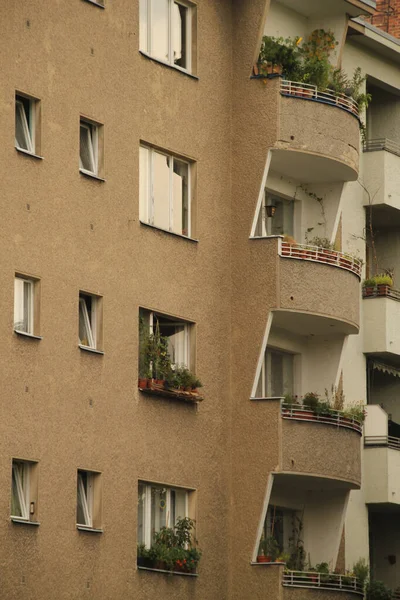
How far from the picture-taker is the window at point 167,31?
42.4 meters

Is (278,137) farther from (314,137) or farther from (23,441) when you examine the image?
(23,441)

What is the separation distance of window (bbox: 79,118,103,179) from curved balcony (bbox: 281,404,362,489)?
23.0 ft

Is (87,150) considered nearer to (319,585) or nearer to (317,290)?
(317,290)

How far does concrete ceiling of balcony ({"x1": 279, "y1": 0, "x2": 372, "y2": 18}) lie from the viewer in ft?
152

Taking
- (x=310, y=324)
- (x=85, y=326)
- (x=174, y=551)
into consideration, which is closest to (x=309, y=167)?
(x=310, y=324)

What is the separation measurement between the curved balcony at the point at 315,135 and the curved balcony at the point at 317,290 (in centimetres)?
206

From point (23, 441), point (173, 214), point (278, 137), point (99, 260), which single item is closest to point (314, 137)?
point (278, 137)

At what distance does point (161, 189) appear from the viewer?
4241cm

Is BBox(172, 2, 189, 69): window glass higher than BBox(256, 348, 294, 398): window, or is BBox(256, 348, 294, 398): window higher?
BBox(172, 2, 189, 69): window glass

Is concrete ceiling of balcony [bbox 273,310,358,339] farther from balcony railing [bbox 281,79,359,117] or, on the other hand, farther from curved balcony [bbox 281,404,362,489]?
balcony railing [bbox 281,79,359,117]

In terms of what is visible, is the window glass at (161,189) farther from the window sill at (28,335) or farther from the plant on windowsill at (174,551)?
the plant on windowsill at (174,551)

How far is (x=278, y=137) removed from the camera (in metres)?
43.6

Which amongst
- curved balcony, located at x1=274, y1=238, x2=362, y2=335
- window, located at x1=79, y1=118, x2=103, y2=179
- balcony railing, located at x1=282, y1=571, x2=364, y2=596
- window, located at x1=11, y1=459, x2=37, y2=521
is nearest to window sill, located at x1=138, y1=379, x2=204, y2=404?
curved balcony, located at x1=274, y1=238, x2=362, y2=335

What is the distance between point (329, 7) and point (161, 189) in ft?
24.5
